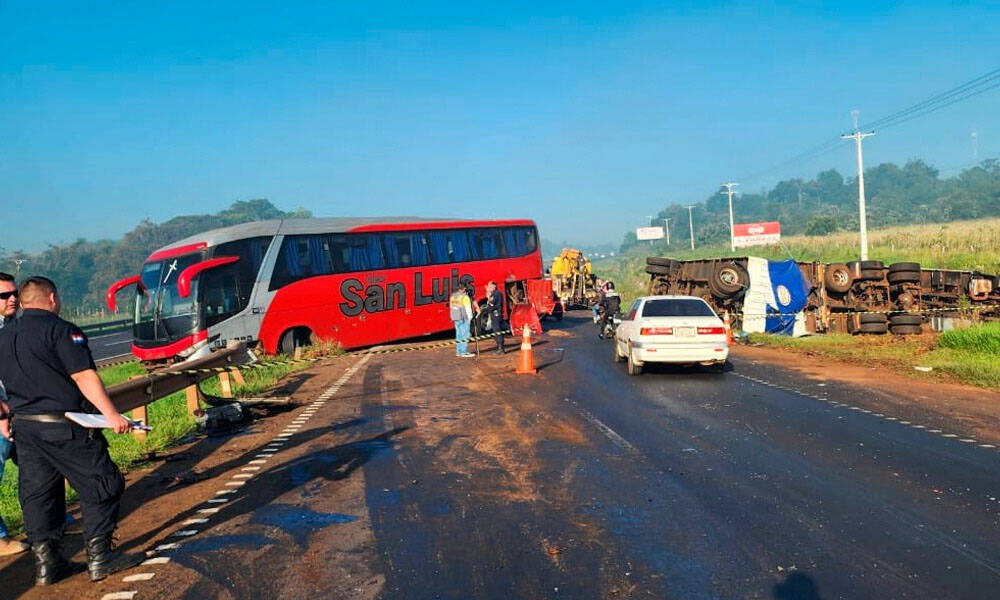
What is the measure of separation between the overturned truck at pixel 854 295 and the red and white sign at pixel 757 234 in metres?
66.6

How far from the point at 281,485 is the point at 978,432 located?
776 cm

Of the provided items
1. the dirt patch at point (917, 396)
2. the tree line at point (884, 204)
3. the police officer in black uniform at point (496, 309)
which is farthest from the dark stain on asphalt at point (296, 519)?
the tree line at point (884, 204)

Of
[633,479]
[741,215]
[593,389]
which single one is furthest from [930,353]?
[741,215]

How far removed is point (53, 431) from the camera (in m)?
4.93

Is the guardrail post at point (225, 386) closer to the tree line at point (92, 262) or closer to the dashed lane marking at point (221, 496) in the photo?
the dashed lane marking at point (221, 496)

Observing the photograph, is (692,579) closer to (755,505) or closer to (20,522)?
(755,505)

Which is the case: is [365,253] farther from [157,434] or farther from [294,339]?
[157,434]

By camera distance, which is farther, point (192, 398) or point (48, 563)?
point (192, 398)

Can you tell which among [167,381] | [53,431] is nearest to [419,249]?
[167,381]

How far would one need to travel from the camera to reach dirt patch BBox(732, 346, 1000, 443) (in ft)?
30.7

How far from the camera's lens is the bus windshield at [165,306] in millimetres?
18984

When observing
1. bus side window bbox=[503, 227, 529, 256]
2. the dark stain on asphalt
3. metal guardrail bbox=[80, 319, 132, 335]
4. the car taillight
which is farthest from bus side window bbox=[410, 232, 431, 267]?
metal guardrail bbox=[80, 319, 132, 335]

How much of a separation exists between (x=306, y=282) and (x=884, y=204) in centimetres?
15612

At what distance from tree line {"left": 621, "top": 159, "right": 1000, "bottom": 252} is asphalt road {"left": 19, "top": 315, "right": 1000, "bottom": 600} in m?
98.3
